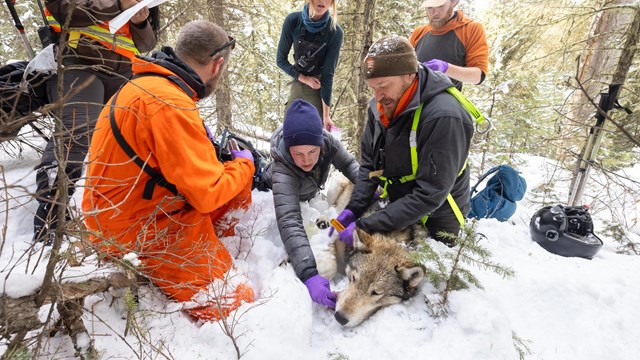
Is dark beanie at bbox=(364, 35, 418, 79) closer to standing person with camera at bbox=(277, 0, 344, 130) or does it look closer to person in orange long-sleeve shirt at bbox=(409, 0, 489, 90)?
person in orange long-sleeve shirt at bbox=(409, 0, 489, 90)

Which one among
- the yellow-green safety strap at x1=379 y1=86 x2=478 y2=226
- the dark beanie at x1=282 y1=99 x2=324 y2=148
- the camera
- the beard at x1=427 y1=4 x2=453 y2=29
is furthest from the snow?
the camera

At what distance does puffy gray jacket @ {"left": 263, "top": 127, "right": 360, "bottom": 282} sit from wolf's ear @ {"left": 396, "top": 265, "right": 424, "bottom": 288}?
856mm

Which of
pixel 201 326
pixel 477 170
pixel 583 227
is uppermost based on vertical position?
pixel 201 326

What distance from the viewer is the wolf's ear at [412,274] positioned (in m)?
2.75

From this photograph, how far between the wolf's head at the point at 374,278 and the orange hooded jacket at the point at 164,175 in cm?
123

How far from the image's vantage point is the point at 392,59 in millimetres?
3090

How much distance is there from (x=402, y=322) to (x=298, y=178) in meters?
1.99

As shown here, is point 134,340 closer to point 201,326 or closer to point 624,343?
point 201,326

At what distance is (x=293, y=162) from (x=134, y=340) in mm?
2292

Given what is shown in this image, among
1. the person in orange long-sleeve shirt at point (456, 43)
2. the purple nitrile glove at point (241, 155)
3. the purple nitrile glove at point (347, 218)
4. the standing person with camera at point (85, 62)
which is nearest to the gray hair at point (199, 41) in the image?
the standing person with camera at point (85, 62)

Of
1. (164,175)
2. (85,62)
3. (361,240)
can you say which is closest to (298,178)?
(361,240)

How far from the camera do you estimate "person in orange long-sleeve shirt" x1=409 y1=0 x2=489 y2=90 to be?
4.29 metres

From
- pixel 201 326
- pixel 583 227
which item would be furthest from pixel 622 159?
pixel 201 326

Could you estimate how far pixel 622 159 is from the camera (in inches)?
399
